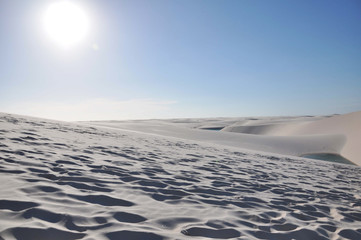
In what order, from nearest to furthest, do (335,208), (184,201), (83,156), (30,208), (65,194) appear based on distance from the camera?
1. (30,208)
2. (65,194)
3. (184,201)
4. (335,208)
5. (83,156)

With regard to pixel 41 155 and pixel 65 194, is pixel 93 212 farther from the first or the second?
pixel 41 155

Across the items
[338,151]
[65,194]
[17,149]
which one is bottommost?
[338,151]

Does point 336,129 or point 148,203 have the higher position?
point 336,129

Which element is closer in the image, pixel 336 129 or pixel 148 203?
pixel 148 203

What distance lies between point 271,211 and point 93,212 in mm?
2697

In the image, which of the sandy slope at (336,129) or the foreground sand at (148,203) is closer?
the foreground sand at (148,203)

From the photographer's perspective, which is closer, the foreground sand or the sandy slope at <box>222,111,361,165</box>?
the foreground sand

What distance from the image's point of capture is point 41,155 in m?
5.36

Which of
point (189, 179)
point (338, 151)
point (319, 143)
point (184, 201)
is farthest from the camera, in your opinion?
point (319, 143)

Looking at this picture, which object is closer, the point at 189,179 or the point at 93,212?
the point at 93,212

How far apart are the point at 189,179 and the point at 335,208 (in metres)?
2.76

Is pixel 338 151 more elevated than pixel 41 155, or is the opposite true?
pixel 41 155

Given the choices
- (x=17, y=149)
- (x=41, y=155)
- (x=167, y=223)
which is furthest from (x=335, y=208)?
(x=17, y=149)

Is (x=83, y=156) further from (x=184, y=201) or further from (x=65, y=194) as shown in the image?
(x=184, y=201)
